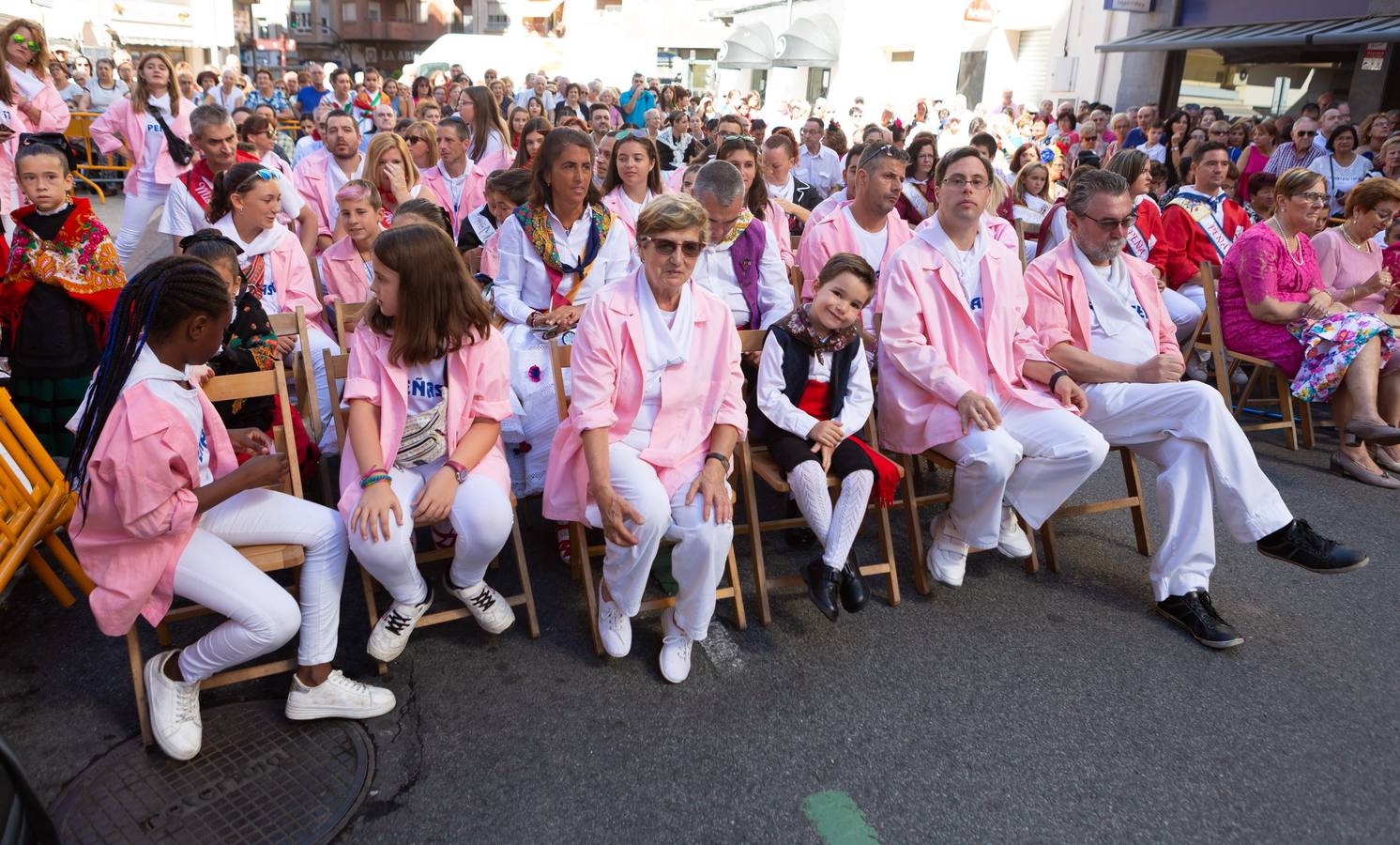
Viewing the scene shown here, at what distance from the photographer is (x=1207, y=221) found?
21.1 ft

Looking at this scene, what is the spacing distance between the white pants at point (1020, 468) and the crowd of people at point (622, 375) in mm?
15

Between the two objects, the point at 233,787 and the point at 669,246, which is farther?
the point at 669,246

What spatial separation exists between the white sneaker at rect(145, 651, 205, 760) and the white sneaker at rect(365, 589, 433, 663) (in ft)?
1.75

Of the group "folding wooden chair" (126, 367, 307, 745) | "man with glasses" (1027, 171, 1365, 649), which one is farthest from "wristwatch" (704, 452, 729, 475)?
"man with glasses" (1027, 171, 1365, 649)

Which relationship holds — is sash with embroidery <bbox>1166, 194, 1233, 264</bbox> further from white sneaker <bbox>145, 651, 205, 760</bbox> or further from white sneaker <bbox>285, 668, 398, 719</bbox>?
white sneaker <bbox>145, 651, 205, 760</bbox>

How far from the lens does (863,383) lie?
370 centimetres

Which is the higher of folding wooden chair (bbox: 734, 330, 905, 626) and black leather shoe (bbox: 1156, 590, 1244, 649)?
folding wooden chair (bbox: 734, 330, 905, 626)

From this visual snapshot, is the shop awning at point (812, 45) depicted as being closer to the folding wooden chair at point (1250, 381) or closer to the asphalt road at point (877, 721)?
the folding wooden chair at point (1250, 381)

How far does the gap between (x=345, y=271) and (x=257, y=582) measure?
2722 millimetres

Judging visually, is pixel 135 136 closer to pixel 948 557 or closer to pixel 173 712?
pixel 173 712

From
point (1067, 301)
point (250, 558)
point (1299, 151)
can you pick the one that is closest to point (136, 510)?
point (250, 558)

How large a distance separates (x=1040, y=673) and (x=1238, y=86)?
17.7 metres

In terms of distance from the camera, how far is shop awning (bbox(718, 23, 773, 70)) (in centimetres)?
3106

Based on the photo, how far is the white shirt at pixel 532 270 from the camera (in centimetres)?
432
